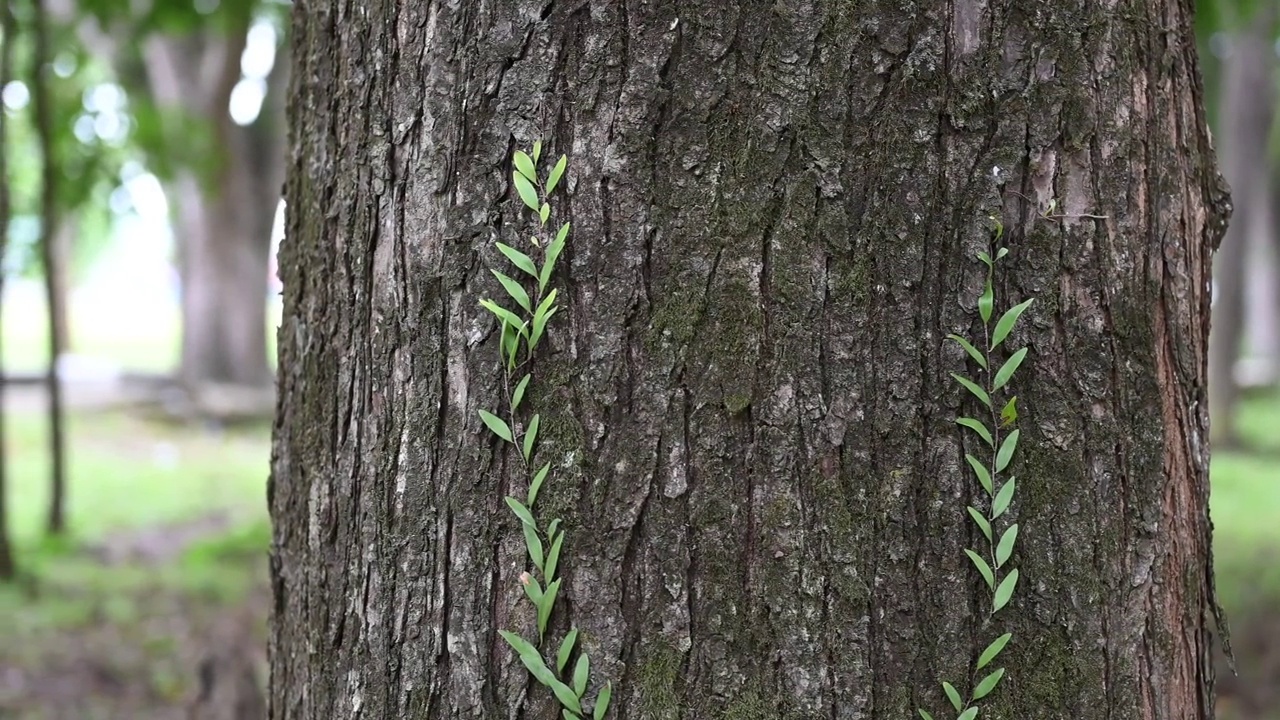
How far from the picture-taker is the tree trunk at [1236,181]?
36.7 feet

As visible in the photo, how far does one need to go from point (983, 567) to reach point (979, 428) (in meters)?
0.16

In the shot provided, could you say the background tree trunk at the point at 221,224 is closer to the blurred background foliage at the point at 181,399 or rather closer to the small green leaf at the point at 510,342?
the blurred background foliage at the point at 181,399

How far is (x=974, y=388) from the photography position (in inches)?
47.8

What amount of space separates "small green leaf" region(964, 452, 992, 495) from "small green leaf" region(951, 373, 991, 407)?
2.6 inches

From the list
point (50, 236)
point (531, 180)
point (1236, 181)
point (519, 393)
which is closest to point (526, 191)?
point (531, 180)

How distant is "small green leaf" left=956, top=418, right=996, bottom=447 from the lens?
1215 millimetres

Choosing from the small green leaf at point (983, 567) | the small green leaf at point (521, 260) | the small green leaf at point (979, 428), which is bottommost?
the small green leaf at point (983, 567)

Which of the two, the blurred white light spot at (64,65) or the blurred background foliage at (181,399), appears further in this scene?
the blurred white light spot at (64,65)

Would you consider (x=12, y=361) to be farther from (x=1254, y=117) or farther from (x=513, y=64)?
(x=513, y=64)

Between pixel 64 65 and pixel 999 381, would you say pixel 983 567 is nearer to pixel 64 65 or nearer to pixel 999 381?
pixel 999 381

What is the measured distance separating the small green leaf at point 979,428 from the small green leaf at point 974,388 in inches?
1.0

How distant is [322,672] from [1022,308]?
1.01m

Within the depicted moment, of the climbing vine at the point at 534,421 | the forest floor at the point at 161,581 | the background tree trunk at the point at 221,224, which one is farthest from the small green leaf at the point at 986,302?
the background tree trunk at the point at 221,224

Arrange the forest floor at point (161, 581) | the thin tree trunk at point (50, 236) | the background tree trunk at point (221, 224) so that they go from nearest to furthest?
the forest floor at point (161, 581), the thin tree trunk at point (50, 236), the background tree trunk at point (221, 224)
